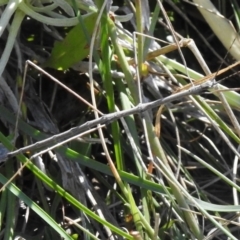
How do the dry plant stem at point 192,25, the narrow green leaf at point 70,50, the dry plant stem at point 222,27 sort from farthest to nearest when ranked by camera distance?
the dry plant stem at point 192,25
the dry plant stem at point 222,27
the narrow green leaf at point 70,50

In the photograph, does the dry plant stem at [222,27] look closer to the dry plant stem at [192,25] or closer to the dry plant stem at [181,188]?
the dry plant stem at [192,25]

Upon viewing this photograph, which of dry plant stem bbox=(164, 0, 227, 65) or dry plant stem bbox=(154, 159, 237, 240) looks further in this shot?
dry plant stem bbox=(164, 0, 227, 65)

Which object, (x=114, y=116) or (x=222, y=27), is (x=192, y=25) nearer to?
(x=222, y=27)

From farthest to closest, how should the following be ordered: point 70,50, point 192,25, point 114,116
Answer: point 192,25, point 70,50, point 114,116

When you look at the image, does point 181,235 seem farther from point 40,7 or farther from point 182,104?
point 40,7

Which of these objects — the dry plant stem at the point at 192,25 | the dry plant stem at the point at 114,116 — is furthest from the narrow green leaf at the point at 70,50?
the dry plant stem at the point at 192,25

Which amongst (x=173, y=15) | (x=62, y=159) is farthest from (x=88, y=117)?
(x=173, y=15)

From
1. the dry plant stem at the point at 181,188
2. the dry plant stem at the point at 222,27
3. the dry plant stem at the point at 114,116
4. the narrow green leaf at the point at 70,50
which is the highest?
the narrow green leaf at the point at 70,50

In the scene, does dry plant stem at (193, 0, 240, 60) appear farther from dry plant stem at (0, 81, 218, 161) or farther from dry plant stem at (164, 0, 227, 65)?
dry plant stem at (0, 81, 218, 161)

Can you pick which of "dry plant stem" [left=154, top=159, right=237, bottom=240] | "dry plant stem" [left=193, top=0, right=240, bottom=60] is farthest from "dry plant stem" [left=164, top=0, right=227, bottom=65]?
"dry plant stem" [left=154, top=159, right=237, bottom=240]

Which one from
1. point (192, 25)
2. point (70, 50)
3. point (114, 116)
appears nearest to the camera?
point (114, 116)

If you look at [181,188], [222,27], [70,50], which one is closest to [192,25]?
[222,27]

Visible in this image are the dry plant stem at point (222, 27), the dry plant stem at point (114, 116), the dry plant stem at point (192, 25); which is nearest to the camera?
the dry plant stem at point (114, 116)
